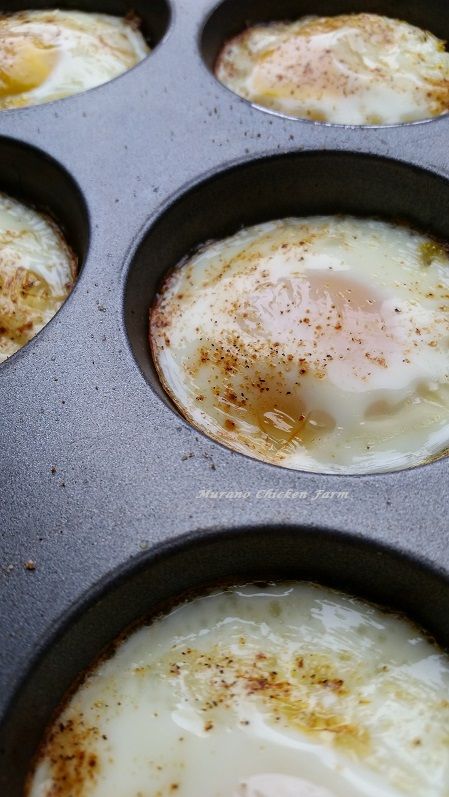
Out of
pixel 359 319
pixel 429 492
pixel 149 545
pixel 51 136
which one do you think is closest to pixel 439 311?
pixel 359 319

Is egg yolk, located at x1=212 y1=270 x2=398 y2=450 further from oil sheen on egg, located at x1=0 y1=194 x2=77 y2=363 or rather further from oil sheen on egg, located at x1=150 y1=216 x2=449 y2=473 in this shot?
oil sheen on egg, located at x1=0 y1=194 x2=77 y2=363

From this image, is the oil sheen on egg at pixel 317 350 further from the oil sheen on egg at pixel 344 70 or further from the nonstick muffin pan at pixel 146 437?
the oil sheen on egg at pixel 344 70

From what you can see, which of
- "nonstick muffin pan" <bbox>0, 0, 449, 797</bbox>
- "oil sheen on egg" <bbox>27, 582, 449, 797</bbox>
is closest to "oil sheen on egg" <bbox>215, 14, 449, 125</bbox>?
"nonstick muffin pan" <bbox>0, 0, 449, 797</bbox>

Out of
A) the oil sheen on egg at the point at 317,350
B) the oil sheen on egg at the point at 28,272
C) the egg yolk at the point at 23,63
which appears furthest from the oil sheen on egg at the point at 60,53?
the oil sheen on egg at the point at 317,350

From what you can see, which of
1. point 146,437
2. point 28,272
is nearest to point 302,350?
point 146,437

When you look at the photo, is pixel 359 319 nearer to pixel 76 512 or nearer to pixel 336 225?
pixel 336 225
